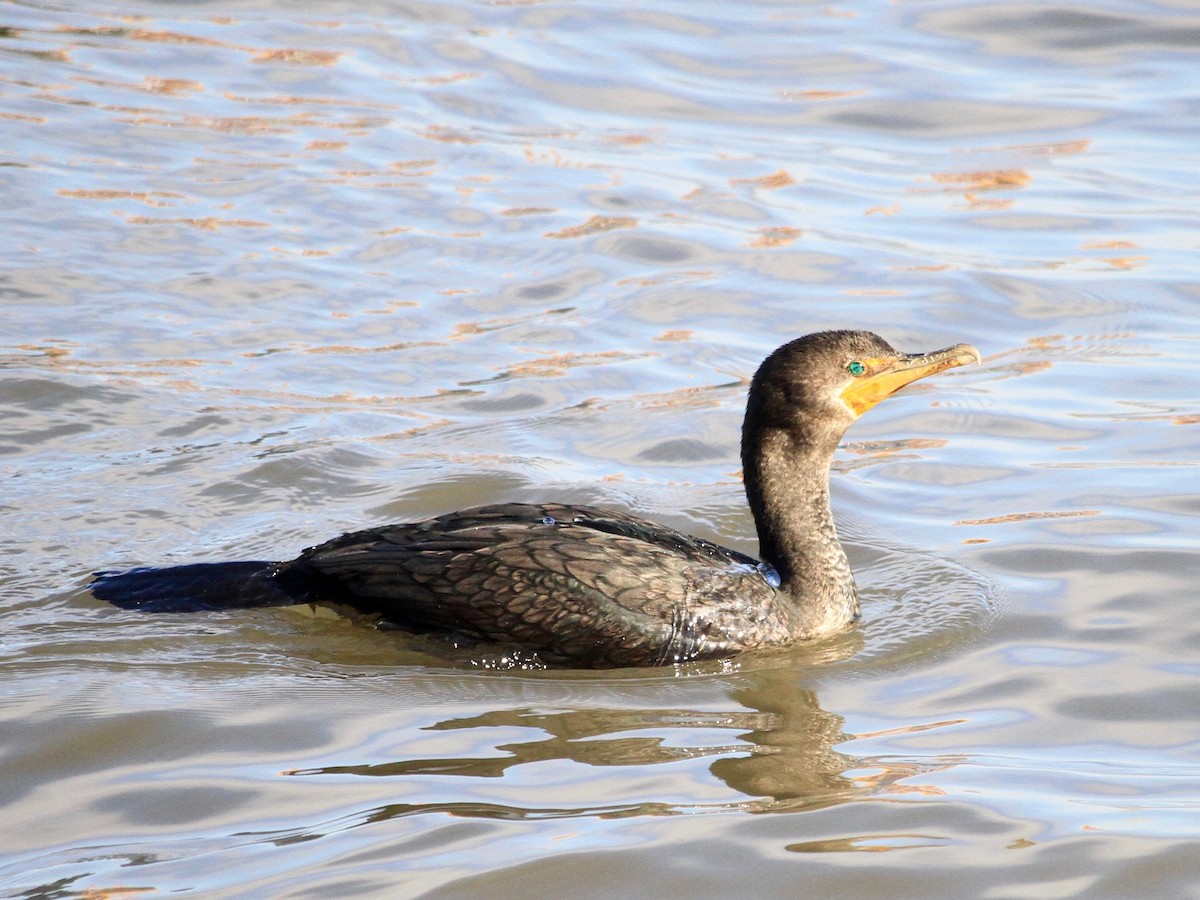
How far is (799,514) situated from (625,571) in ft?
2.97

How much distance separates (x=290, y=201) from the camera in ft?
41.5

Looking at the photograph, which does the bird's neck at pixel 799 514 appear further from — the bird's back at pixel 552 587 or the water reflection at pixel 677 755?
the water reflection at pixel 677 755

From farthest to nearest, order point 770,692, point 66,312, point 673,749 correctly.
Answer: point 66,312
point 770,692
point 673,749

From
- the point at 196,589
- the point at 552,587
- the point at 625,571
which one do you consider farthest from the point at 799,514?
A: the point at 196,589

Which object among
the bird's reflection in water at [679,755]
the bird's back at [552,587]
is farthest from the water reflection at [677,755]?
the bird's back at [552,587]

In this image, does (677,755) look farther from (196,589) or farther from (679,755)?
(196,589)

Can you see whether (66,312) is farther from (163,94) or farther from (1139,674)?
(1139,674)

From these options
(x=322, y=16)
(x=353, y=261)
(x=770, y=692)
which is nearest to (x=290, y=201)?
(x=353, y=261)

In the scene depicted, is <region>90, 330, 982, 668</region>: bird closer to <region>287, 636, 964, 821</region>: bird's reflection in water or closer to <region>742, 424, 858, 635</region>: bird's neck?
<region>742, 424, 858, 635</region>: bird's neck

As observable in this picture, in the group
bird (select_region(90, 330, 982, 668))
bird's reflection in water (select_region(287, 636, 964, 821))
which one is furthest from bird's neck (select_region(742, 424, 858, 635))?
bird's reflection in water (select_region(287, 636, 964, 821))

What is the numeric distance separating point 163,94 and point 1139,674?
35.5 ft

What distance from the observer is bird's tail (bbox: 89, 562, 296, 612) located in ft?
22.4

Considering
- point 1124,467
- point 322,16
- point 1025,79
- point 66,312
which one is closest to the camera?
point 1124,467

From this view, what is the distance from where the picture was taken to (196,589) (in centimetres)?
687
